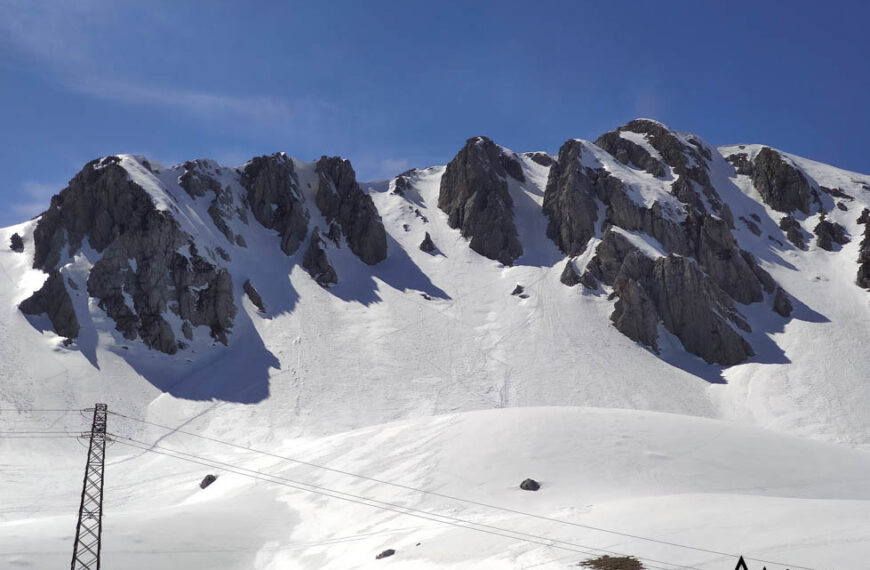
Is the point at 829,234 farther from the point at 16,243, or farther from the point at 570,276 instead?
the point at 16,243

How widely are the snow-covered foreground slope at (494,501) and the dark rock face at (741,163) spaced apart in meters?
108

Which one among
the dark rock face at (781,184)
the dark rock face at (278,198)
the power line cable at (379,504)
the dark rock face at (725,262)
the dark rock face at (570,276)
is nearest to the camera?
the power line cable at (379,504)

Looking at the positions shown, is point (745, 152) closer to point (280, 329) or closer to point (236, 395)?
point (280, 329)

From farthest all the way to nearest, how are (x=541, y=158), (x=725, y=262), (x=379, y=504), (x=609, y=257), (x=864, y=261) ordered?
(x=541, y=158) < (x=725, y=262) < (x=864, y=261) < (x=609, y=257) < (x=379, y=504)

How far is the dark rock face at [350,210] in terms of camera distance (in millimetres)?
111438

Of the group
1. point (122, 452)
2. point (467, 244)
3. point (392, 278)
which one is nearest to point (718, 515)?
point (122, 452)

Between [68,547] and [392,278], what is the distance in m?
74.4

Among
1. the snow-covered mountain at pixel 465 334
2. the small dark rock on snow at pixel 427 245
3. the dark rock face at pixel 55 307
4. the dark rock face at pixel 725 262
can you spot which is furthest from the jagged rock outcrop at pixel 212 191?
the dark rock face at pixel 725 262

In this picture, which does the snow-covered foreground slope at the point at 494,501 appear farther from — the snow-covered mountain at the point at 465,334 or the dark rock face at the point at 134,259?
the dark rock face at the point at 134,259

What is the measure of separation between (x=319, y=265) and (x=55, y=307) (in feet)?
122

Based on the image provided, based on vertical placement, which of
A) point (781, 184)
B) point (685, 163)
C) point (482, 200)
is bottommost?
point (482, 200)

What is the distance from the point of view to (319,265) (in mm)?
103500

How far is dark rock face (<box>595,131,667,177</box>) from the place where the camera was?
13062cm

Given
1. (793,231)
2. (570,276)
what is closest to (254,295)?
(570,276)
